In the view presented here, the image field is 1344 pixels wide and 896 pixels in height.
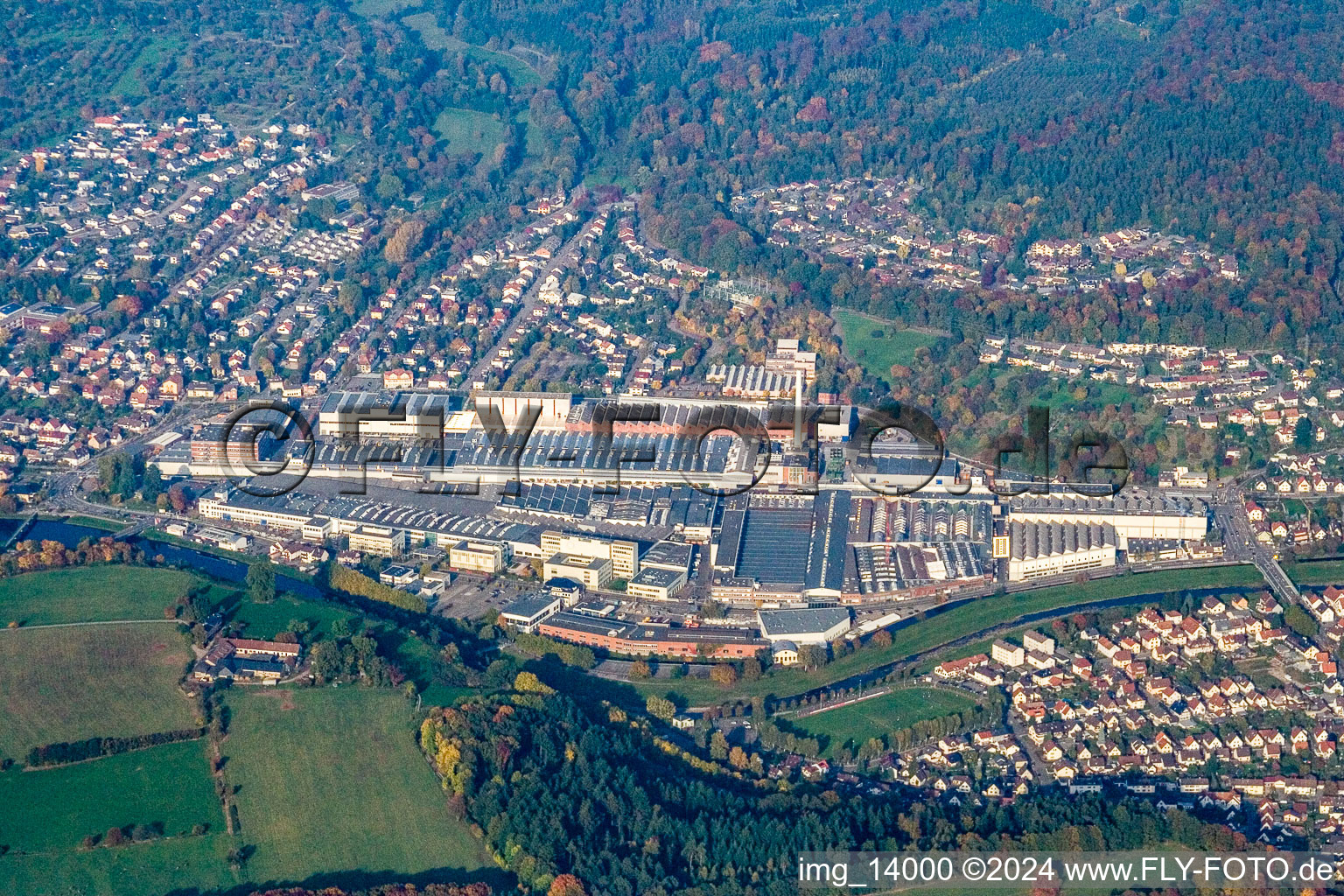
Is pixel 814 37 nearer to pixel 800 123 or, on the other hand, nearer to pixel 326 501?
pixel 800 123

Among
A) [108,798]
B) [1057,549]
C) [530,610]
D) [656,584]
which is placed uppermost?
[1057,549]

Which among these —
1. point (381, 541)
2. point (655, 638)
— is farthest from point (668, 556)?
point (381, 541)

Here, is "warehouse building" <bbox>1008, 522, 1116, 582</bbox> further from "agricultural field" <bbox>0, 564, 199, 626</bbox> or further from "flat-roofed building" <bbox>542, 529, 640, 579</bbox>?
"agricultural field" <bbox>0, 564, 199, 626</bbox>

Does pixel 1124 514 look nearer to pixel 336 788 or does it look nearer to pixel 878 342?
pixel 878 342

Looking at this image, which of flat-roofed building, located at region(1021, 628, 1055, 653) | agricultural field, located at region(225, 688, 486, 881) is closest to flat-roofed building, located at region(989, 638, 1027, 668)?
flat-roofed building, located at region(1021, 628, 1055, 653)

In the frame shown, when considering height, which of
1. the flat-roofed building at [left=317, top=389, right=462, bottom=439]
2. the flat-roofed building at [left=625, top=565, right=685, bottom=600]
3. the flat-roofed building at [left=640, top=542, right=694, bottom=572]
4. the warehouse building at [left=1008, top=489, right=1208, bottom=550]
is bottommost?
the flat-roofed building at [left=625, top=565, right=685, bottom=600]
